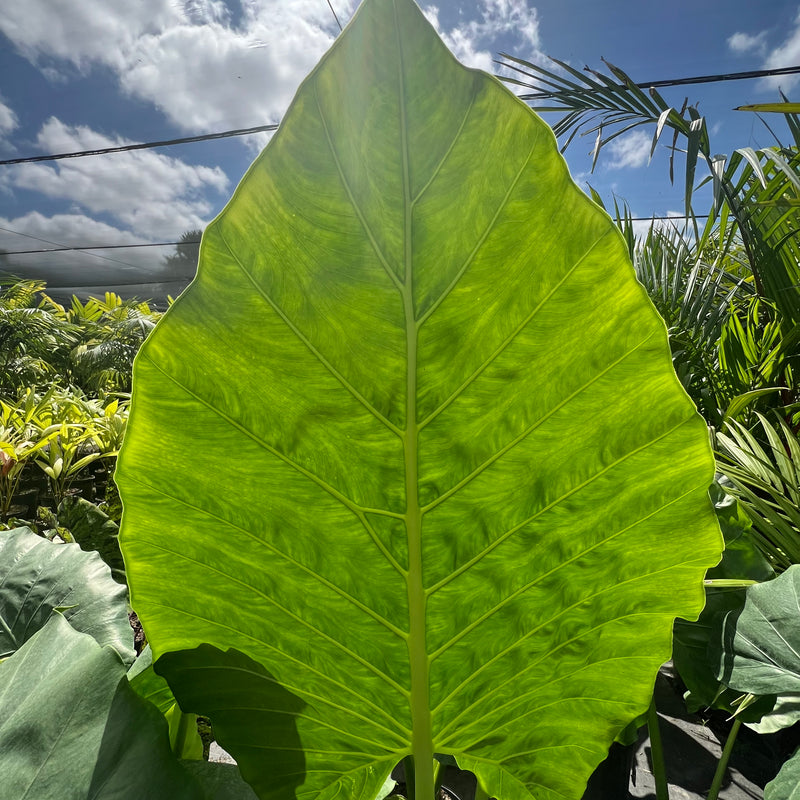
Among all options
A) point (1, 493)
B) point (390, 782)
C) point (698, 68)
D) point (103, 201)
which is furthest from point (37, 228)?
point (390, 782)

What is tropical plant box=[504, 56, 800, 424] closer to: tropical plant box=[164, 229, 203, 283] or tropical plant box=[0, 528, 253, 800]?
tropical plant box=[0, 528, 253, 800]

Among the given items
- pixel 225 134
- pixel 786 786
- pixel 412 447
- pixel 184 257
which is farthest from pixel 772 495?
pixel 184 257

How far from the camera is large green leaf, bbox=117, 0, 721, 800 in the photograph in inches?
8.0

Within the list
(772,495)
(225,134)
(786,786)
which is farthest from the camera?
(225,134)

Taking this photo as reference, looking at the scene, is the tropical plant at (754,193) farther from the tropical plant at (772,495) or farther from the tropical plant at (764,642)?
the tropical plant at (764,642)

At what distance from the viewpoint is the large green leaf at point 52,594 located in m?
0.43

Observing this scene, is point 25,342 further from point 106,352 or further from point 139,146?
point 139,146

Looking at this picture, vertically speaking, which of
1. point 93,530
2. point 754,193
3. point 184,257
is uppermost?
point 184,257

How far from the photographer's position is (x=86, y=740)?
0.23m

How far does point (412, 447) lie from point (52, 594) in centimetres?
36

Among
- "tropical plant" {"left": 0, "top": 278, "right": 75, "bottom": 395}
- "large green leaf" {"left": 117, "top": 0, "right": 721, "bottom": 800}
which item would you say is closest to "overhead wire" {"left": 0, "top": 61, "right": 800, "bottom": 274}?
"large green leaf" {"left": 117, "top": 0, "right": 721, "bottom": 800}

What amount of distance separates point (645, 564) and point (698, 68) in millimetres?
5327

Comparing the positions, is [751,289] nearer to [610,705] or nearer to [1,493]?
[610,705]

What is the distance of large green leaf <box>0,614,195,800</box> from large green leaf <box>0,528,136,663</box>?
0.59 ft
